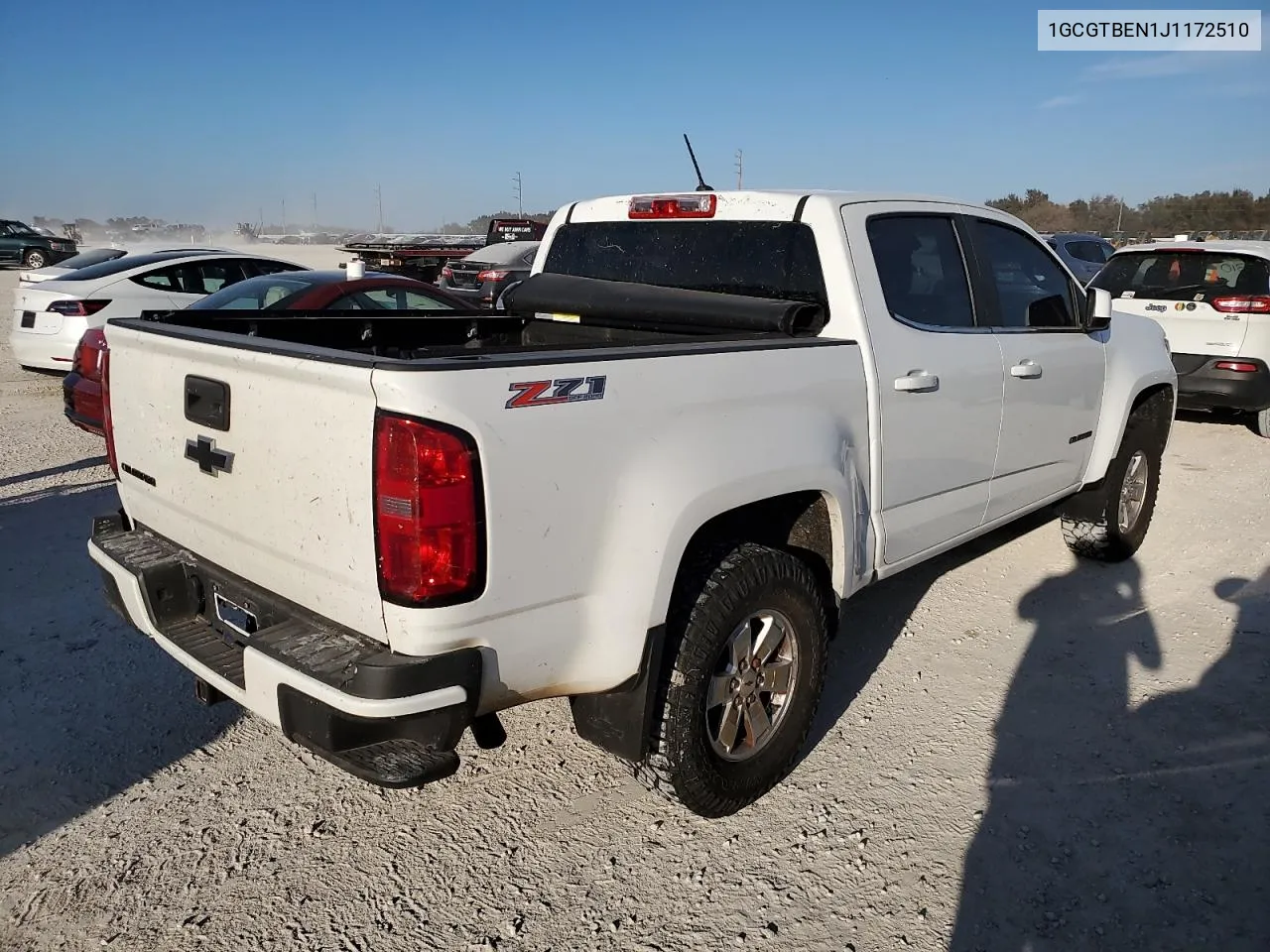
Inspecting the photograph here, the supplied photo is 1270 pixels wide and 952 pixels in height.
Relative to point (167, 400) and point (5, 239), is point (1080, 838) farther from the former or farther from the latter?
point (5, 239)

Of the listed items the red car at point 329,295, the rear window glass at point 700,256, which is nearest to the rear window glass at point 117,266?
the red car at point 329,295

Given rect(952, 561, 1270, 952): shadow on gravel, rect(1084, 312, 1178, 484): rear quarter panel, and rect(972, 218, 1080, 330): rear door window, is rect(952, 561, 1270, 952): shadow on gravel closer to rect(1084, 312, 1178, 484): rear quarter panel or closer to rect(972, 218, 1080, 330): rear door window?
rect(1084, 312, 1178, 484): rear quarter panel

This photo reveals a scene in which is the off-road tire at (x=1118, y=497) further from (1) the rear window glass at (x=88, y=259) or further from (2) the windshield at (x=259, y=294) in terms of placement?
(1) the rear window glass at (x=88, y=259)

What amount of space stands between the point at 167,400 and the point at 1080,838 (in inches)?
125

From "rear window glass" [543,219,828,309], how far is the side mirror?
180cm

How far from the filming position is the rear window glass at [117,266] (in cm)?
1021

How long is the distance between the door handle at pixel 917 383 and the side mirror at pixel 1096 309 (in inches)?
56.5

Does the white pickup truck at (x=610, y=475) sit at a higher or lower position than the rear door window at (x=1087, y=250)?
lower

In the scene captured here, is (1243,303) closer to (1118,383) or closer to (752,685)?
(1118,383)

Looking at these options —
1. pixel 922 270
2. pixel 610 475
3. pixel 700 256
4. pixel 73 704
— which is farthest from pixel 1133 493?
pixel 73 704

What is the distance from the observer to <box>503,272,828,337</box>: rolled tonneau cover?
3426mm

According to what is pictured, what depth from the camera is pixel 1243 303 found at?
8297 mm

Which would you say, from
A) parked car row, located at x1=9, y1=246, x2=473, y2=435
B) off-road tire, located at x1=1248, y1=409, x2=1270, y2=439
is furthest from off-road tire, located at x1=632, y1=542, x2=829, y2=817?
off-road tire, located at x1=1248, y1=409, x2=1270, y2=439

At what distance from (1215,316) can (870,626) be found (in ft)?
19.1
